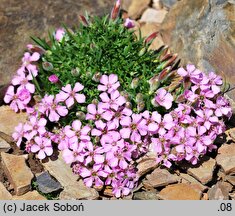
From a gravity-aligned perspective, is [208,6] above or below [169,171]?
above

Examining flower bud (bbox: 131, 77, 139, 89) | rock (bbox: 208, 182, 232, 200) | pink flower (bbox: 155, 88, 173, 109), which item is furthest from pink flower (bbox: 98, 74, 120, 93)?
rock (bbox: 208, 182, 232, 200)

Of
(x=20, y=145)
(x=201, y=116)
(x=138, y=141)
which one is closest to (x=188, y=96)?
(x=201, y=116)

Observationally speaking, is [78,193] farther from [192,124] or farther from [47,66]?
[47,66]

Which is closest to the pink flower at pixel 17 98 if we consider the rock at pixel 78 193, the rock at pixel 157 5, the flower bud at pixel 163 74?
the rock at pixel 78 193

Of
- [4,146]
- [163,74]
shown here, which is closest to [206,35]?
[163,74]

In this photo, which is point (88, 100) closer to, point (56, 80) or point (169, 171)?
point (56, 80)

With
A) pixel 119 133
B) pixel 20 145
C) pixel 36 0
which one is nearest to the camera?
pixel 119 133

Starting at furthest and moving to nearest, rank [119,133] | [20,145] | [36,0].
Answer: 1. [36,0]
2. [20,145]
3. [119,133]
